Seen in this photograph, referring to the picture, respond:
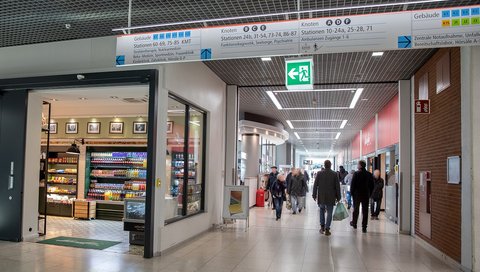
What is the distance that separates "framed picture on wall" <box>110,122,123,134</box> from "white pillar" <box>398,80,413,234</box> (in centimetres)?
675

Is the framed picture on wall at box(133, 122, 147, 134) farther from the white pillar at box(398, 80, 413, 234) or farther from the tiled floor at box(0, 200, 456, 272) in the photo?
the white pillar at box(398, 80, 413, 234)

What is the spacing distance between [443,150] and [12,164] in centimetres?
716

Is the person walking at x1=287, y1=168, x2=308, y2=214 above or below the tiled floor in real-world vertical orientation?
above

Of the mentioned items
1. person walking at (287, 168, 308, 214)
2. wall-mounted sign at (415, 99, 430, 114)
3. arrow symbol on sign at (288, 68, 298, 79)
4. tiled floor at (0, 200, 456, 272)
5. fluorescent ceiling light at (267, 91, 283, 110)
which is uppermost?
fluorescent ceiling light at (267, 91, 283, 110)

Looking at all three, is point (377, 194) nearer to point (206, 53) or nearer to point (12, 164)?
point (206, 53)

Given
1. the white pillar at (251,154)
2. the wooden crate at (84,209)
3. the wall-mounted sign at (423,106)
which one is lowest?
the wooden crate at (84,209)

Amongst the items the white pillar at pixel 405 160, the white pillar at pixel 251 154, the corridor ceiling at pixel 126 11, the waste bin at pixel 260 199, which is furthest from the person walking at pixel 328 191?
the white pillar at pixel 251 154

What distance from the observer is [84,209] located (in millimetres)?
9844

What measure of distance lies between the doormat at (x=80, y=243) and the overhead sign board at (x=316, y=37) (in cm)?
353

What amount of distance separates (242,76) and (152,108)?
3.32 meters

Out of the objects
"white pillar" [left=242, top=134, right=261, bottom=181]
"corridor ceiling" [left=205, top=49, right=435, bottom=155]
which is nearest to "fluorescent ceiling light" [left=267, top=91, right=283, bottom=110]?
"corridor ceiling" [left=205, top=49, right=435, bottom=155]

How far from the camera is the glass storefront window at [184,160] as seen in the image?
22.9ft

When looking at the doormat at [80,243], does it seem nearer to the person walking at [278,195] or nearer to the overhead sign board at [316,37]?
the overhead sign board at [316,37]

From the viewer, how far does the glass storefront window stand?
697 cm
